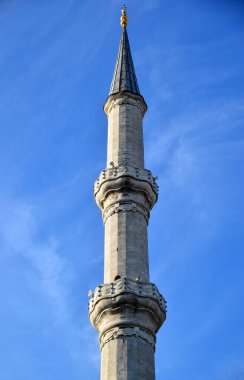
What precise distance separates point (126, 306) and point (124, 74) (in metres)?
10.7

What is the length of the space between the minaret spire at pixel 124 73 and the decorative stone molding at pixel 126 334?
10041 millimetres


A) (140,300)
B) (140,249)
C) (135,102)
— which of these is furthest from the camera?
(135,102)

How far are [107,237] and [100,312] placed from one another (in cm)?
281

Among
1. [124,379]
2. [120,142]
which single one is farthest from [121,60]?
[124,379]

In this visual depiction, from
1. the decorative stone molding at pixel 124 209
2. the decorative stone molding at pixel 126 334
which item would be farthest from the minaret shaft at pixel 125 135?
the decorative stone molding at pixel 126 334

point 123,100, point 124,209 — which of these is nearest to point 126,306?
point 124,209

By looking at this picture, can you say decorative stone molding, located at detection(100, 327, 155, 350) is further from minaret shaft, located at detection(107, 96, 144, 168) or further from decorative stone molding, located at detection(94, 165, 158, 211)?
minaret shaft, located at detection(107, 96, 144, 168)

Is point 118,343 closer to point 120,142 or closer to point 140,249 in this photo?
point 140,249

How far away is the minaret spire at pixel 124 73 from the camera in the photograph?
98.7 ft

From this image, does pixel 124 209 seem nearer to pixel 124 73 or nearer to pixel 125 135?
pixel 125 135

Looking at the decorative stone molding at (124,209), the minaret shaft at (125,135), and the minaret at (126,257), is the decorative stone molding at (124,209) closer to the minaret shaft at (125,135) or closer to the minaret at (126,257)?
the minaret at (126,257)

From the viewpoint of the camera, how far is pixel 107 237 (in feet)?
83.2

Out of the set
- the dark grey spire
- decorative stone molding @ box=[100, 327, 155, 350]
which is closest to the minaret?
decorative stone molding @ box=[100, 327, 155, 350]

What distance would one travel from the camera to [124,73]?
3078 cm
